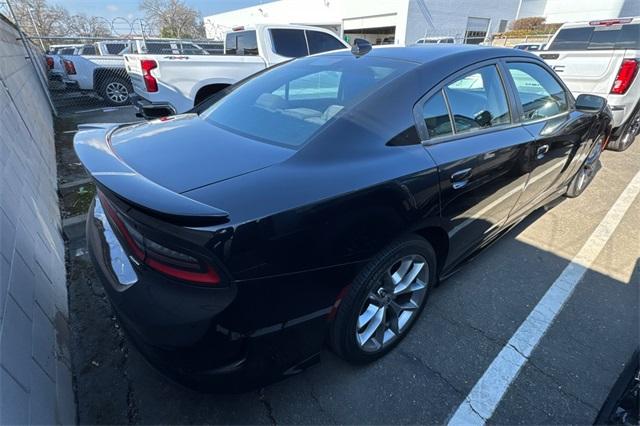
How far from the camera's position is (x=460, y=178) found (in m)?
1.89

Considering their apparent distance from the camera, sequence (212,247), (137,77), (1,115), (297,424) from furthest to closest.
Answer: (137,77), (1,115), (297,424), (212,247)

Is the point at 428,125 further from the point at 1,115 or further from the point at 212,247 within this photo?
the point at 1,115

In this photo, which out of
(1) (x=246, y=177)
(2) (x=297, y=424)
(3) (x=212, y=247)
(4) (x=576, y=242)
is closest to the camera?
(3) (x=212, y=247)

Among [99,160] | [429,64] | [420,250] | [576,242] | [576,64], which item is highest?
[429,64]

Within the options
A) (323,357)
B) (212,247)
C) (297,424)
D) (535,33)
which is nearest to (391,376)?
(323,357)

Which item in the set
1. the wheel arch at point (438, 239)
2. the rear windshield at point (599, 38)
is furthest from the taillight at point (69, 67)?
the rear windshield at point (599, 38)

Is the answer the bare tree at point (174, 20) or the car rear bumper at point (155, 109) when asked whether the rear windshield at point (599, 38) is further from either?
the bare tree at point (174, 20)

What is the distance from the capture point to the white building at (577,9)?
30906 mm

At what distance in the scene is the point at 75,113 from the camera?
27.5 ft

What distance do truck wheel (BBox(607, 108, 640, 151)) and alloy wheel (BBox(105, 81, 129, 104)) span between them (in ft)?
37.0

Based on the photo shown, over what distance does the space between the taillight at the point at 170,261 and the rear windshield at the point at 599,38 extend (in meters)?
8.78

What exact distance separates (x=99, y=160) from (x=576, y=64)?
6.47 m

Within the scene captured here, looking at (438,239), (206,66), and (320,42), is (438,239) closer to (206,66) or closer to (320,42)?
(206,66)

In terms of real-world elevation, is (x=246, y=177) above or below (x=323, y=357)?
above
